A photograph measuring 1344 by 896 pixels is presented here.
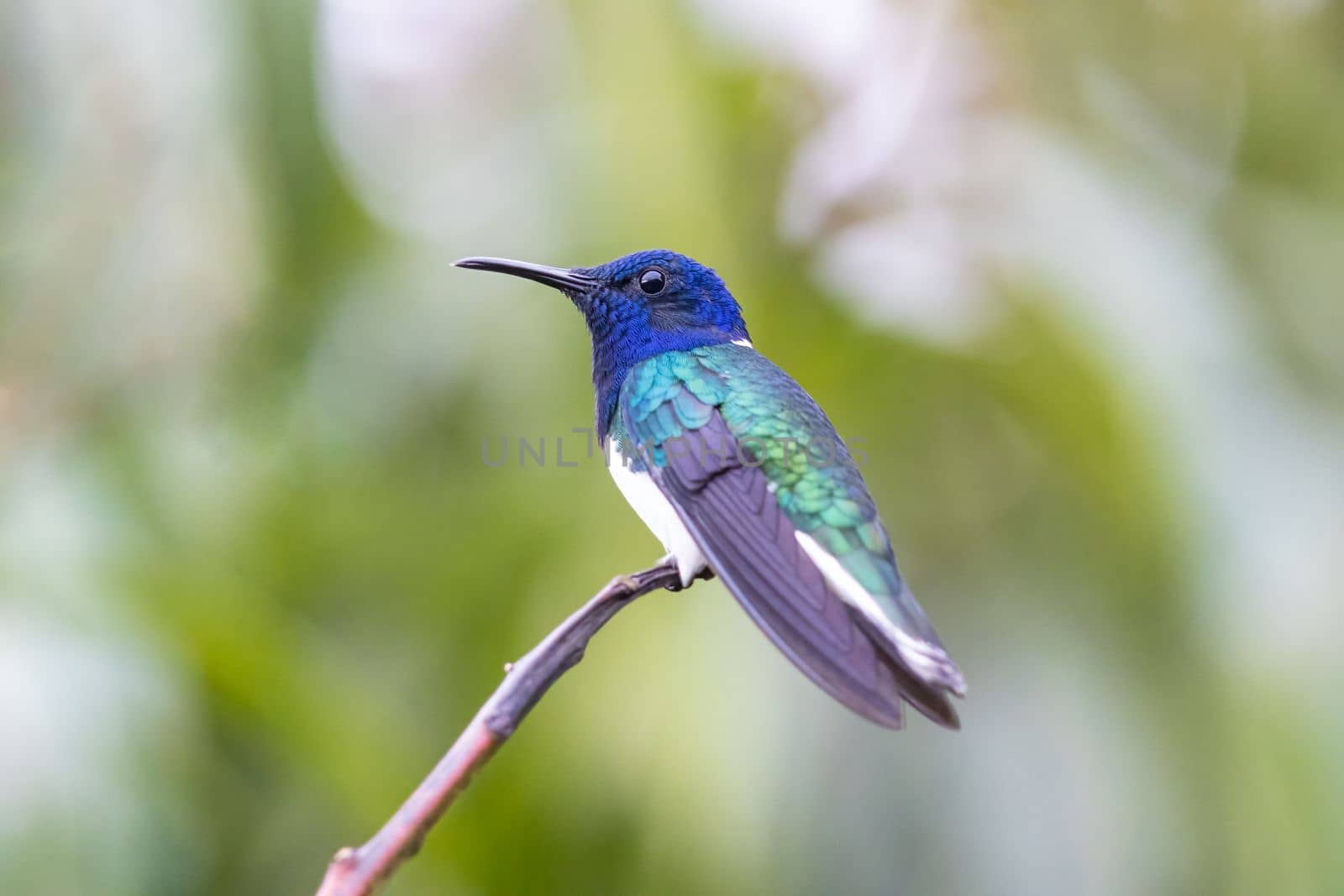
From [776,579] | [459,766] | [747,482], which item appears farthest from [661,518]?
[459,766]

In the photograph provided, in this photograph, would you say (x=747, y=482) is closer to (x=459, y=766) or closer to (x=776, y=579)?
(x=776, y=579)

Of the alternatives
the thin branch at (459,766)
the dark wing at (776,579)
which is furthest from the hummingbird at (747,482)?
the thin branch at (459,766)

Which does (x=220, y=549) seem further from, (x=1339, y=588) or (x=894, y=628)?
(x=1339, y=588)

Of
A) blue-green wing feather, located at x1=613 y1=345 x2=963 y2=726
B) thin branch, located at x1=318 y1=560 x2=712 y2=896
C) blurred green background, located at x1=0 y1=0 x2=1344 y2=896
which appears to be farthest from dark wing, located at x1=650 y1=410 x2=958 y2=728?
blurred green background, located at x1=0 y1=0 x2=1344 y2=896

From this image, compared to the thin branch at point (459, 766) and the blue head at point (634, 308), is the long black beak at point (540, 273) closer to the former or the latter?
the blue head at point (634, 308)

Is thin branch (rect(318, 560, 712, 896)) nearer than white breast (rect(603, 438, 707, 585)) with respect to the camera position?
Yes

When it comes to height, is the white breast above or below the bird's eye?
below

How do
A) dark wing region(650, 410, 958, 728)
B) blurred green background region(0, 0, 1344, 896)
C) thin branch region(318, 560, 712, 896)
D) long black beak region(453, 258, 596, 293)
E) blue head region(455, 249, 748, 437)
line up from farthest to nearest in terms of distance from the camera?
blurred green background region(0, 0, 1344, 896) → blue head region(455, 249, 748, 437) → long black beak region(453, 258, 596, 293) → dark wing region(650, 410, 958, 728) → thin branch region(318, 560, 712, 896)

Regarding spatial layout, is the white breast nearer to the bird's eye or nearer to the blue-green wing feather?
the blue-green wing feather

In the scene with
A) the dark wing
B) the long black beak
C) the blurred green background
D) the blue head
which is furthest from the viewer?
the blurred green background
